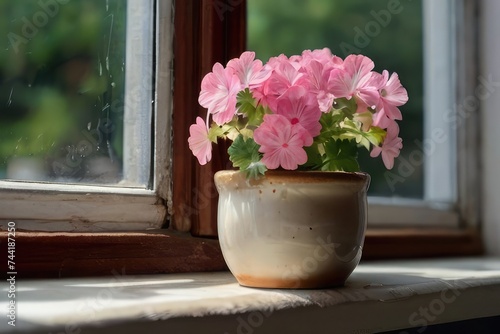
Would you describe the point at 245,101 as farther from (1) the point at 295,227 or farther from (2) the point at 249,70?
(1) the point at 295,227

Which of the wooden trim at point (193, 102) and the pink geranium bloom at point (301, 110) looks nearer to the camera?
the pink geranium bloom at point (301, 110)

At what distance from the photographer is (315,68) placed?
800 millimetres

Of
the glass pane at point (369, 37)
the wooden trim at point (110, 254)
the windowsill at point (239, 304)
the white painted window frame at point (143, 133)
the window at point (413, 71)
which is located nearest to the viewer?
the windowsill at point (239, 304)

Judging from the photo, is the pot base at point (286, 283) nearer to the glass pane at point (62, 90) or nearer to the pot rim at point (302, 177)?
the pot rim at point (302, 177)

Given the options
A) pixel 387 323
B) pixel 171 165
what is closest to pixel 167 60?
pixel 171 165

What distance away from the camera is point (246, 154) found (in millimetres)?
776

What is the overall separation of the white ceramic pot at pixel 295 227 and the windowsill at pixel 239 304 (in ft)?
0.09

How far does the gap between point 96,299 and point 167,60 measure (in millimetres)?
473

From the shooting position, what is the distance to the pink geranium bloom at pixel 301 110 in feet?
2.50

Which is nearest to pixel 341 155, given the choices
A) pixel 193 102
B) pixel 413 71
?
pixel 193 102

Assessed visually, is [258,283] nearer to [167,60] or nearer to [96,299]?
[96,299]

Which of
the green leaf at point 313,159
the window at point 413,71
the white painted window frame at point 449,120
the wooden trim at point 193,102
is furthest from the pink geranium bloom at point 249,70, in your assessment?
the white painted window frame at point 449,120

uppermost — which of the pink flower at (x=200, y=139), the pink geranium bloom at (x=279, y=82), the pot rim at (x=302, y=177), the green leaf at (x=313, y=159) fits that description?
the pink geranium bloom at (x=279, y=82)

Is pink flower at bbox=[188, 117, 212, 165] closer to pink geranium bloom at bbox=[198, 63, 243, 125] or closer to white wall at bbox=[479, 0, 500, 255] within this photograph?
pink geranium bloom at bbox=[198, 63, 243, 125]
